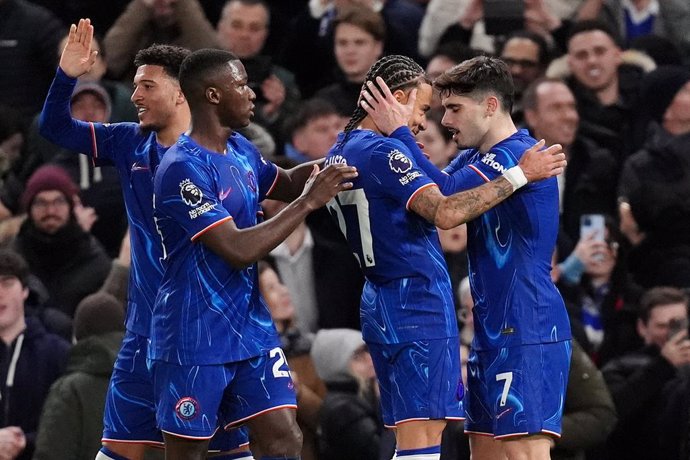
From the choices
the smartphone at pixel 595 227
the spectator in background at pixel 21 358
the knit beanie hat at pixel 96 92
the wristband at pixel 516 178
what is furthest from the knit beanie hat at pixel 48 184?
the wristband at pixel 516 178

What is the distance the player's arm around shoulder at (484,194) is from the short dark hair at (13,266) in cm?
343

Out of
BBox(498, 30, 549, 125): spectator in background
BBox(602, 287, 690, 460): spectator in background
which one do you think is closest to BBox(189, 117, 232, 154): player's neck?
BBox(602, 287, 690, 460): spectator in background

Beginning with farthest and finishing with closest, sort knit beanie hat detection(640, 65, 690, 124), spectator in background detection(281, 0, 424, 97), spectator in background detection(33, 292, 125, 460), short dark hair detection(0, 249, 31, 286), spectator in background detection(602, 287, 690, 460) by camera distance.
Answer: spectator in background detection(281, 0, 424, 97) → knit beanie hat detection(640, 65, 690, 124) → spectator in background detection(602, 287, 690, 460) → short dark hair detection(0, 249, 31, 286) → spectator in background detection(33, 292, 125, 460)

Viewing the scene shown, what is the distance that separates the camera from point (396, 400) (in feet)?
25.3

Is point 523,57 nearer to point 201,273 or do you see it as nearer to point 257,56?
point 257,56

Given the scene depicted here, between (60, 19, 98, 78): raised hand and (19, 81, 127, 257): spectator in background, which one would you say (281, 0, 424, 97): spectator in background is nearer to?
(19, 81, 127, 257): spectator in background

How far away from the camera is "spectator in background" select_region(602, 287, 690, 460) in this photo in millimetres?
10406

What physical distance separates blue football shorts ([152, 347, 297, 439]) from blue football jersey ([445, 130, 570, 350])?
1.02m

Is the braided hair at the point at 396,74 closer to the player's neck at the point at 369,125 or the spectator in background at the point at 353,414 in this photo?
the player's neck at the point at 369,125

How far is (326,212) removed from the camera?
11.7 meters

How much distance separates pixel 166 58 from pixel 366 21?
4.69 metres

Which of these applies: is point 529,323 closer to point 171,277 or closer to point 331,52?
point 171,277

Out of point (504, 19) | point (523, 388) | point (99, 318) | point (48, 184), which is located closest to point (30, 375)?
point (99, 318)

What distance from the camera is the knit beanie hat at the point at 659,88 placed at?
12.3 meters
